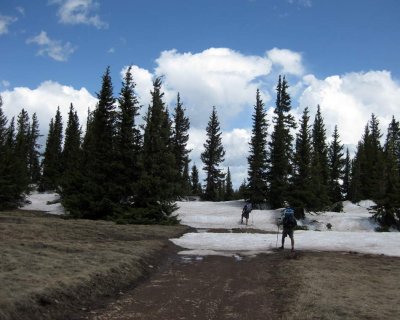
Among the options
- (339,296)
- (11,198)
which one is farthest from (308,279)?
(11,198)

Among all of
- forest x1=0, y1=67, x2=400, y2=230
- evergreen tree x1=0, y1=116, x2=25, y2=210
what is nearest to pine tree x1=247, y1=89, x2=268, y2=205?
forest x1=0, y1=67, x2=400, y2=230

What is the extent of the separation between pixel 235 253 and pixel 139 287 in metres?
9.17

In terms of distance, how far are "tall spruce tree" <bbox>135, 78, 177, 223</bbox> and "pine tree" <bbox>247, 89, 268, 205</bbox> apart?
16.9 meters

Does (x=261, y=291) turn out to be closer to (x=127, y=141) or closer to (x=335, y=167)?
(x=127, y=141)

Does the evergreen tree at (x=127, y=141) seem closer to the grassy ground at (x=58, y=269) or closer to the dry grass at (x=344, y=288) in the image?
the grassy ground at (x=58, y=269)

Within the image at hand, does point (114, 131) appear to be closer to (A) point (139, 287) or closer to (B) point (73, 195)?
(B) point (73, 195)

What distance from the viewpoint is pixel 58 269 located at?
12.4 meters

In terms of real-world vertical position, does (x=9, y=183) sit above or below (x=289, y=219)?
above

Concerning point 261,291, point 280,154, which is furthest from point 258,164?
point 261,291

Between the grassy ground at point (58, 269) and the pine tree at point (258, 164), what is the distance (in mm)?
31254

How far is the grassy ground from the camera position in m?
9.19

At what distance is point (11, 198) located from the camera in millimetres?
51500

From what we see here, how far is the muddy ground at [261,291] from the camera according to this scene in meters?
9.99

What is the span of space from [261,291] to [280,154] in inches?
1569
